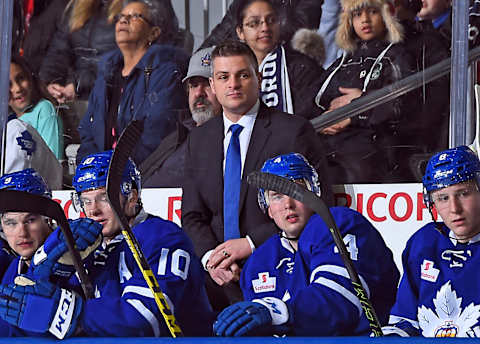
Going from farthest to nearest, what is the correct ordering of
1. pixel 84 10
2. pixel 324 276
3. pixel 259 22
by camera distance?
pixel 84 10 → pixel 259 22 → pixel 324 276

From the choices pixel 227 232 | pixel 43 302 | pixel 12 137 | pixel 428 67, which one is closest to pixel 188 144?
pixel 227 232

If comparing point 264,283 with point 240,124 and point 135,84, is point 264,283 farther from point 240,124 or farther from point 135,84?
point 135,84

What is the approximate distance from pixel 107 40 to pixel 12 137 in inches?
22.0

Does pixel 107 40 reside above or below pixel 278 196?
above

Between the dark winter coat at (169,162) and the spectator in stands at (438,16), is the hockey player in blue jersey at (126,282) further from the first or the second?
the spectator in stands at (438,16)

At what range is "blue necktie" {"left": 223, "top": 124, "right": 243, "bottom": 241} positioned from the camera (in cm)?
311

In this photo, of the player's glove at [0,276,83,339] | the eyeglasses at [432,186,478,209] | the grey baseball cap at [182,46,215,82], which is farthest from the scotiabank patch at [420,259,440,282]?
the grey baseball cap at [182,46,215,82]

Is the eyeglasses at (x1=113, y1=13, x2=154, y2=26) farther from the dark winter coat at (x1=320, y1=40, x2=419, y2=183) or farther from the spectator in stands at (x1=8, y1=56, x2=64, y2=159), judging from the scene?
the dark winter coat at (x1=320, y1=40, x2=419, y2=183)

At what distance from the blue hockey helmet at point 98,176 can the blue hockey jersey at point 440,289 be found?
2.76ft

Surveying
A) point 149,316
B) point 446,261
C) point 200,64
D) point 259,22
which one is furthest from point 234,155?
point 149,316

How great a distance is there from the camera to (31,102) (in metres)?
3.67

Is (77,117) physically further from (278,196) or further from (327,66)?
(278,196)

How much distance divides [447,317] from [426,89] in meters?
1.06

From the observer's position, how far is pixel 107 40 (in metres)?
3.62
